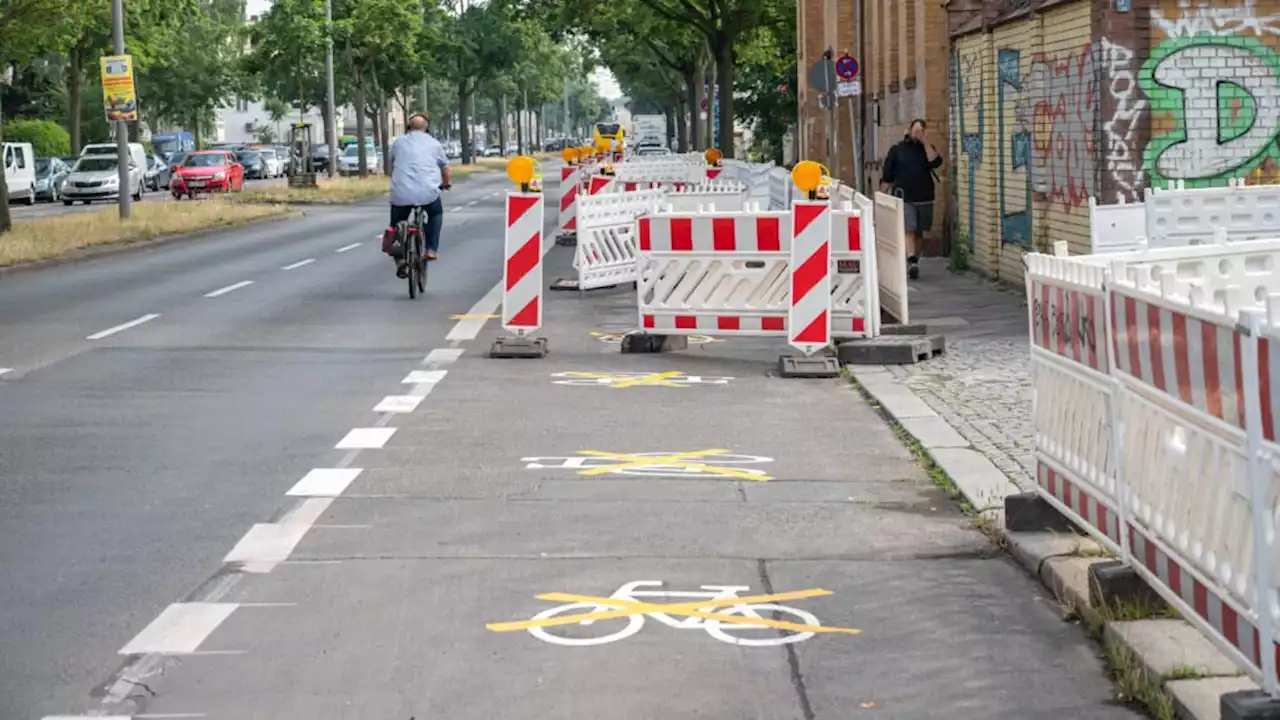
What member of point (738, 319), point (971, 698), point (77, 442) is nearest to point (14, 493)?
point (77, 442)

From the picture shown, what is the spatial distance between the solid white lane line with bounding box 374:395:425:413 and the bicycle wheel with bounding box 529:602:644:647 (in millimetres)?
5355

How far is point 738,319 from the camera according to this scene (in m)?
15.0

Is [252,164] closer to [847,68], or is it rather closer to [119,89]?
[119,89]

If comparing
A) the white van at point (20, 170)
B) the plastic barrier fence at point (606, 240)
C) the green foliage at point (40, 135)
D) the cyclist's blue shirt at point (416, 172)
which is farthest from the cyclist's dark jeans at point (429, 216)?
the green foliage at point (40, 135)

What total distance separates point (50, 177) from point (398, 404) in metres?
58.4

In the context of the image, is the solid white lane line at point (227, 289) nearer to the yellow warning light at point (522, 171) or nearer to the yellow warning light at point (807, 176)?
the yellow warning light at point (522, 171)

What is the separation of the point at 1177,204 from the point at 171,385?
6.45 meters

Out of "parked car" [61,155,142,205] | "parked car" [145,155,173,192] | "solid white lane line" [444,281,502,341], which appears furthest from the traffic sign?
"parked car" [145,155,173,192]

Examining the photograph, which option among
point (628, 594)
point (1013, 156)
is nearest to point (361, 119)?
point (1013, 156)

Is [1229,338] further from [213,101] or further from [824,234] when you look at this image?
[213,101]

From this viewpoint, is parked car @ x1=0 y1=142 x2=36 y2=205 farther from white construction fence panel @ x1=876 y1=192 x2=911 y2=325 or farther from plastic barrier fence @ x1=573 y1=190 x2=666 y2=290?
white construction fence panel @ x1=876 y1=192 x2=911 y2=325

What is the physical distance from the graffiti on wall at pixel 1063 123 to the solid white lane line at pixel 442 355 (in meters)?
5.95

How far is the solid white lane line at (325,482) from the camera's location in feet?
29.7

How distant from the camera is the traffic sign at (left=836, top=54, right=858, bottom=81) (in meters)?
30.9
